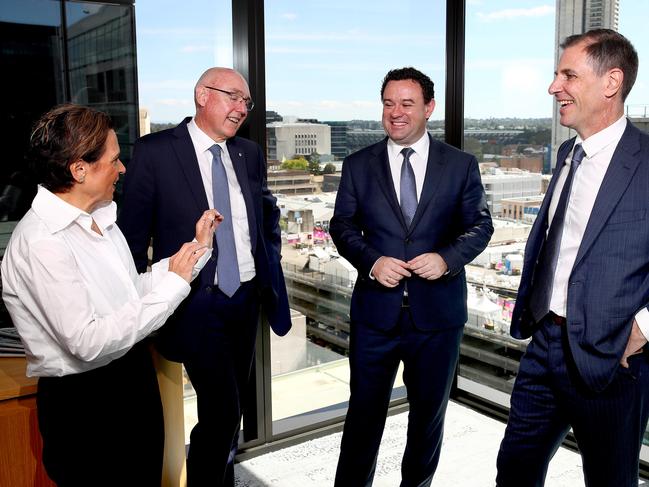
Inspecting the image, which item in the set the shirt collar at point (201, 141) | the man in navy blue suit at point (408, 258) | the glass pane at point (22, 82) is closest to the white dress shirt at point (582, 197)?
the man in navy blue suit at point (408, 258)

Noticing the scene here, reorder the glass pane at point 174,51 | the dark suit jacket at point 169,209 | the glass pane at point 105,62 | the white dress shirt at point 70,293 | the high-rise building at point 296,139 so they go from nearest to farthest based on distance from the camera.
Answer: the white dress shirt at point 70,293 < the dark suit jacket at point 169,209 < the glass pane at point 105,62 < the glass pane at point 174,51 < the high-rise building at point 296,139

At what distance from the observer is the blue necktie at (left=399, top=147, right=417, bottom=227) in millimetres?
2623

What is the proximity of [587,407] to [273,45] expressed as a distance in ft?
7.15

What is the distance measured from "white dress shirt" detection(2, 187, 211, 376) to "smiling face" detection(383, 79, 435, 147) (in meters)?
1.15

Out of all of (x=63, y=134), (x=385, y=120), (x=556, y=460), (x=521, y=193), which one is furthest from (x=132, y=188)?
(x=556, y=460)

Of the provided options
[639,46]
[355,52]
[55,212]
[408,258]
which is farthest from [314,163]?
[55,212]

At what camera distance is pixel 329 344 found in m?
3.70

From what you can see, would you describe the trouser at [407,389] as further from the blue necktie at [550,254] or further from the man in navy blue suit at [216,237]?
the blue necktie at [550,254]

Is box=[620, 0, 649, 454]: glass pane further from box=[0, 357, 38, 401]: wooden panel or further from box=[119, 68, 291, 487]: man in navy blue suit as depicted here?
box=[0, 357, 38, 401]: wooden panel

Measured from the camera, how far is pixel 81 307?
165 cm

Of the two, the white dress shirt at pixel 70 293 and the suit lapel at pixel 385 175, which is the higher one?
the suit lapel at pixel 385 175

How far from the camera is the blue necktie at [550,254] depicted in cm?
206

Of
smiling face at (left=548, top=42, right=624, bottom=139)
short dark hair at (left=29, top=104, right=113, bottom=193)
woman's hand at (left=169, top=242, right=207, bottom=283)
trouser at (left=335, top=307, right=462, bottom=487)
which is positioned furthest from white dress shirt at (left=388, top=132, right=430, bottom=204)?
short dark hair at (left=29, top=104, right=113, bottom=193)

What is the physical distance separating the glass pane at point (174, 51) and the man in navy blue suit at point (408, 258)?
89 cm
